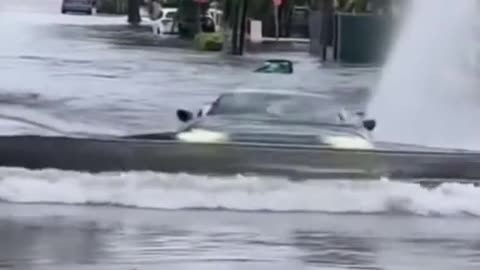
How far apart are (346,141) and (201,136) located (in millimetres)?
A: 1619

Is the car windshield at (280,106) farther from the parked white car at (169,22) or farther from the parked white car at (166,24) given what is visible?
the parked white car at (166,24)

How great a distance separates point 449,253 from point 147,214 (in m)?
2.99

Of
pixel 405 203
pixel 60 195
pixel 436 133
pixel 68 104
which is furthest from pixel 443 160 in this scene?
pixel 68 104

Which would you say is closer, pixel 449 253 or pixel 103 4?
pixel 449 253

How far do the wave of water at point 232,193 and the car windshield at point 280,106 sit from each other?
11.1 feet

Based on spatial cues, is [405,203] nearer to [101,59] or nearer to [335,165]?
[335,165]

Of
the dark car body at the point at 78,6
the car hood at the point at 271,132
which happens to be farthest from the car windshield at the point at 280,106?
the dark car body at the point at 78,6

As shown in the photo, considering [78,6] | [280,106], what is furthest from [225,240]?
[78,6]

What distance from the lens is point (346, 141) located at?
16.2 meters

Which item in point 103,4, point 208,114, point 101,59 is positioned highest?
point 208,114

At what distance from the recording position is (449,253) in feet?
35.7

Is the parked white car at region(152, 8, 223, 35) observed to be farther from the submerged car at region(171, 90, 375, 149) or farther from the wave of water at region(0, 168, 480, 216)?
the wave of water at region(0, 168, 480, 216)

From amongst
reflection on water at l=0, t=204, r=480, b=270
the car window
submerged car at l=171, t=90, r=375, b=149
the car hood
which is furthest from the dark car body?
reflection on water at l=0, t=204, r=480, b=270

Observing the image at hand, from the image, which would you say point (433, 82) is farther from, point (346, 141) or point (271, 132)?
point (271, 132)
